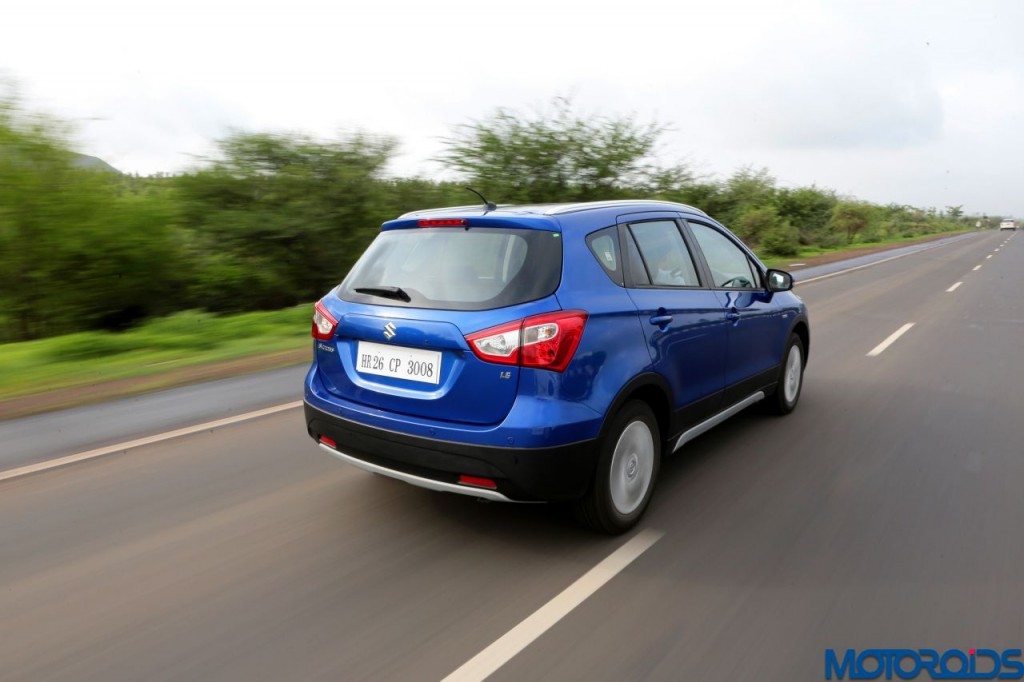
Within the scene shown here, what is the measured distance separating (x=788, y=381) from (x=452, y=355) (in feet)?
12.0

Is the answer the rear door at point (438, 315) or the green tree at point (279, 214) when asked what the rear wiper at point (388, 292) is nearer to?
the rear door at point (438, 315)

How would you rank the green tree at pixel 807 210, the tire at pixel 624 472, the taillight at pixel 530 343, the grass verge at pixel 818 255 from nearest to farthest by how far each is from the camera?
1. the taillight at pixel 530 343
2. the tire at pixel 624 472
3. the grass verge at pixel 818 255
4. the green tree at pixel 807 210

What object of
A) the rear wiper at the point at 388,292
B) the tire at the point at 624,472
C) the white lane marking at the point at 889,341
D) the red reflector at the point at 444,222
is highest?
the red reflector at the point at 444,222

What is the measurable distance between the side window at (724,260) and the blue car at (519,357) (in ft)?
1.74

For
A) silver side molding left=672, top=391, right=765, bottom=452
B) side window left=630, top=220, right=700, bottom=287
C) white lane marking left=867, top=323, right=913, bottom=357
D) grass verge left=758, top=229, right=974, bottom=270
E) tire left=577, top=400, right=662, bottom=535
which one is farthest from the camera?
grass verge left=758, top=229, right=974, bottom=270

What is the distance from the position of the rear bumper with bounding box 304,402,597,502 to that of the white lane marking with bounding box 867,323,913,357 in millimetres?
6565

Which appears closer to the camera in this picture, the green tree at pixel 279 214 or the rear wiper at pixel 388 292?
the rear wiper at pixel 388 292

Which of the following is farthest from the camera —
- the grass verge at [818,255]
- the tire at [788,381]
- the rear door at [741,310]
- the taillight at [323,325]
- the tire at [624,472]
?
the grass verge at [818,255]

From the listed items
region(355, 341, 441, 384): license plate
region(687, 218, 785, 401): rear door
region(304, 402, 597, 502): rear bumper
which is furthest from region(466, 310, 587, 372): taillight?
region(687, 218, 785, 401): rear door

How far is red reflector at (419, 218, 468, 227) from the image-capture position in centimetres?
384

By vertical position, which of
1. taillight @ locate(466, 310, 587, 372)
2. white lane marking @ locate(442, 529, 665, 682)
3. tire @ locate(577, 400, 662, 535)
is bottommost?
white lane marking @ locate(442, 529, 665, 682)

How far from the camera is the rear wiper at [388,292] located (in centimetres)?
375

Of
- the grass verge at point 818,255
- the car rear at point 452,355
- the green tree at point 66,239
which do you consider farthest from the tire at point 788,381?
the grass verge at point 818,255

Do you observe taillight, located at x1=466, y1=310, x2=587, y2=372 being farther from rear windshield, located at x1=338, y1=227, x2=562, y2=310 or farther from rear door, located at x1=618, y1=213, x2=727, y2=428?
rear door, located at x1=618, y1=213, x2=727, y2=428
